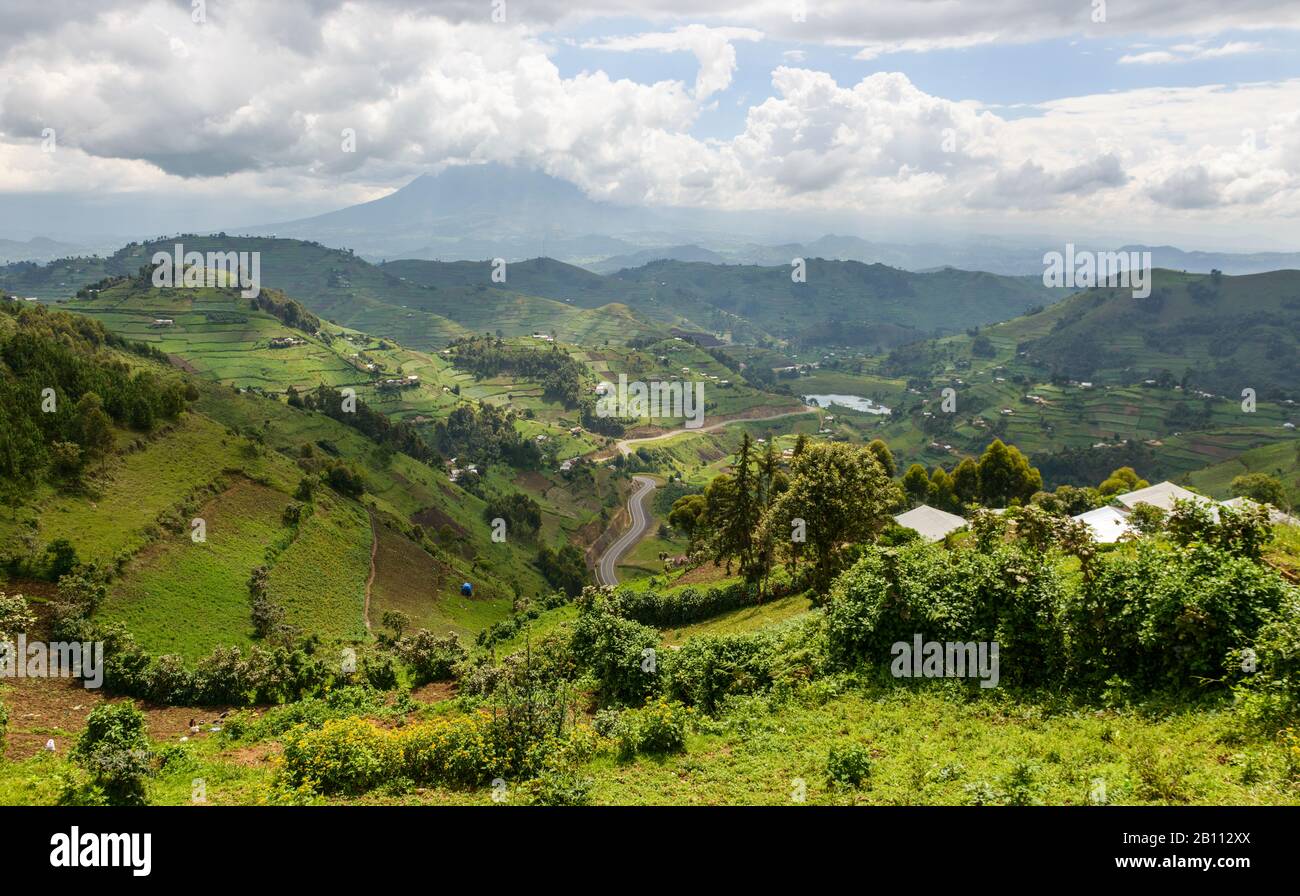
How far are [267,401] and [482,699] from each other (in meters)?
99.7

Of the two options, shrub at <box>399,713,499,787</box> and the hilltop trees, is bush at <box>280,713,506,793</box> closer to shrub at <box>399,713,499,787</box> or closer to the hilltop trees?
shrub at <box>399,713,499,787</box>

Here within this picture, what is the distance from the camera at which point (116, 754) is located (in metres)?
12.7

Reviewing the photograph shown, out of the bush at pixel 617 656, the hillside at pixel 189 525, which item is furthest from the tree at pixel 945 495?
the bush at pixel 617 656

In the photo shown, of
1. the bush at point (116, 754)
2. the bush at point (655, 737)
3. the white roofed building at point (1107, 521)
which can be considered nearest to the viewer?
the bush at point (116, 754)

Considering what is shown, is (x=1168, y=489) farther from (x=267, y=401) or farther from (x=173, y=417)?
(x=267, y=401)

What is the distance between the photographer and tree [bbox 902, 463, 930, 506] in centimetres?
6378

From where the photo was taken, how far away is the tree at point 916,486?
6378 centimetres

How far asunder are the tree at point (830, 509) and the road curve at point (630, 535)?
52751 millimetres

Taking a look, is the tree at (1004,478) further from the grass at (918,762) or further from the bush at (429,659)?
the grass at (918,762)

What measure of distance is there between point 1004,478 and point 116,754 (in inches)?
2533

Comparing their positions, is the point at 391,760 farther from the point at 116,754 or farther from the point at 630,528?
the point at 630,528

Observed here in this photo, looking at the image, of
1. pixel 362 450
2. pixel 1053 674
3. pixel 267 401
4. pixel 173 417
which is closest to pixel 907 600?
pixel 1053 674

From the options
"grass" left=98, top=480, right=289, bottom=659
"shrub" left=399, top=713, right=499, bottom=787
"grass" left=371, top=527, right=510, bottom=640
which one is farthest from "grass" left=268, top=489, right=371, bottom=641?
"shrub" left=399, top=713, right=499, bottom=787

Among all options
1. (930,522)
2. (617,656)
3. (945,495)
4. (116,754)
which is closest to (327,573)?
(617,656)
